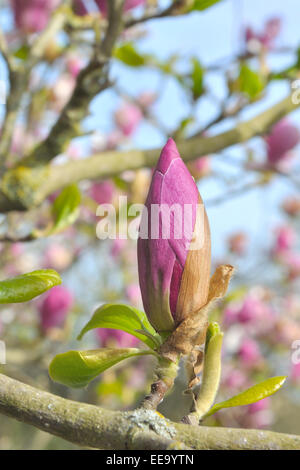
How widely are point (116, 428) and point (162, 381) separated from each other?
0.09 m

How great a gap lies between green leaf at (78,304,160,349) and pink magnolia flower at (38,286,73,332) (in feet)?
3.75

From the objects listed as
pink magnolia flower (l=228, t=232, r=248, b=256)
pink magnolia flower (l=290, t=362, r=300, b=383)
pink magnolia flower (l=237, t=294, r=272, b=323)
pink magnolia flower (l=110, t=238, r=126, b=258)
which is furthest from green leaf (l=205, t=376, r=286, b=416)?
pink magnolia flower (l=228, t=232, r=248, b=256)

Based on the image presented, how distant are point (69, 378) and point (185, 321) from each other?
0.11 m

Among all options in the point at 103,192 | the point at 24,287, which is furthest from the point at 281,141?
the point at 24,287

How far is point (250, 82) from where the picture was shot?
104cm

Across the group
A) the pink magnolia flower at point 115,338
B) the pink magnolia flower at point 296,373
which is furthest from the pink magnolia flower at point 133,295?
the pink magnolia flower at point 296,373

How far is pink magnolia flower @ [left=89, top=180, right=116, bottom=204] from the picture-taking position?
1938mm

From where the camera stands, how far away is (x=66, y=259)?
8.68ft

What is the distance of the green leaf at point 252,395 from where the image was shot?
422mm

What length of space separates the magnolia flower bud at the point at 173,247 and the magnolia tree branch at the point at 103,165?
0.45 metres

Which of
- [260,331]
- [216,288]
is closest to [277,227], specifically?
[260,331]

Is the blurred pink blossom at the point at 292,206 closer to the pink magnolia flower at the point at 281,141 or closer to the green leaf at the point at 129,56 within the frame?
the pink magnolia flower at the point at 281,141

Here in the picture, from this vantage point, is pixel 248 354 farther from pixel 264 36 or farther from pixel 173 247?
pixel 173 247
